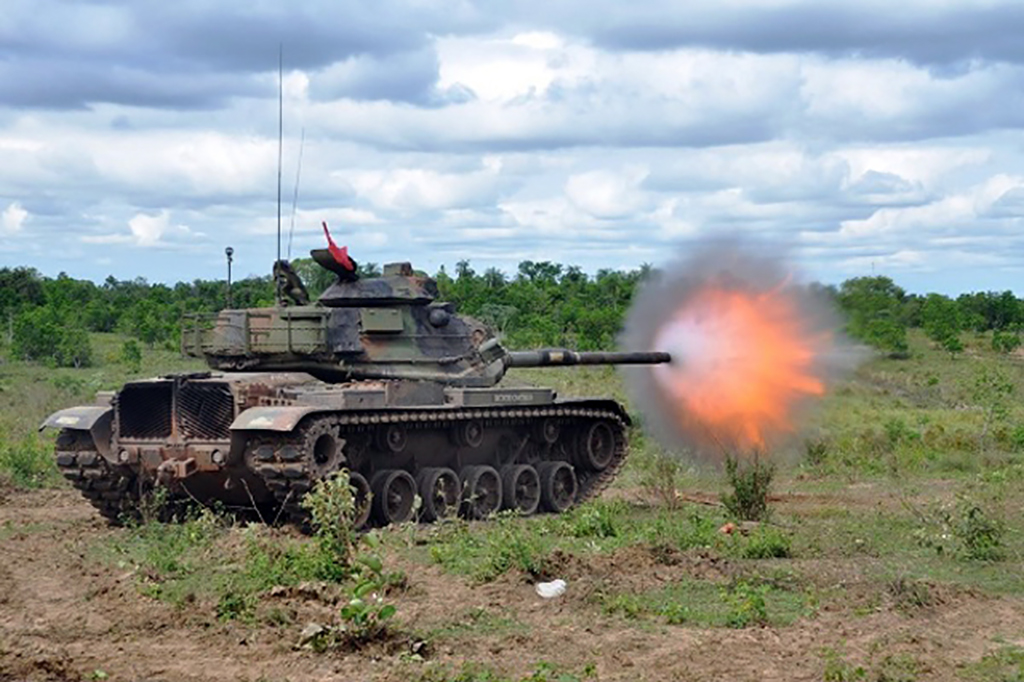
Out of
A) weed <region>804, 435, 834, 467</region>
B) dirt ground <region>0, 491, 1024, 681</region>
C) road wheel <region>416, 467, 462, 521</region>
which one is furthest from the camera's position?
weed <region>804, 435, 834, 467</region>

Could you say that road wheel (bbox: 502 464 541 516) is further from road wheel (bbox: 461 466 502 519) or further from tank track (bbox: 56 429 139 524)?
tank track (bbox: 56 429 139 524)

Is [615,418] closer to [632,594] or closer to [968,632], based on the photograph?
[632,594]

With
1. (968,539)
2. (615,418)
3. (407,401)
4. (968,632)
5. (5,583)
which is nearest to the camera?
(968,632)

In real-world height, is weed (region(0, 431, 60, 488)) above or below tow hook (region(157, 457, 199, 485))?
below

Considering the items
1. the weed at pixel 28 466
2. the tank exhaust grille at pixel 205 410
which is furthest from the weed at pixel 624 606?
the weed at pixel 28 466

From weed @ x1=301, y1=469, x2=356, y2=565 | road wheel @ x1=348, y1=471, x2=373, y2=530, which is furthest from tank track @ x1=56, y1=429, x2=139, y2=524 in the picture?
weed @ x1=301, y1=469, x2=356, y2=565

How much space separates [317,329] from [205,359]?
5.95 ft

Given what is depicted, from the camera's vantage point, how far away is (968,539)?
53.4ft

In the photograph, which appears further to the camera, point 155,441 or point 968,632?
point 155,441

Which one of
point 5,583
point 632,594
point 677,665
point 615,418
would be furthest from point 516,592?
point 615,418

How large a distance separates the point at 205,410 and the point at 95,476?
215 cm

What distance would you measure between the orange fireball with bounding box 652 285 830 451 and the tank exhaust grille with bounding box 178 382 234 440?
8.25 m

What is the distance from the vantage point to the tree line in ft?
151

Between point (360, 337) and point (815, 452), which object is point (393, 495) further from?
point (815, 452)
